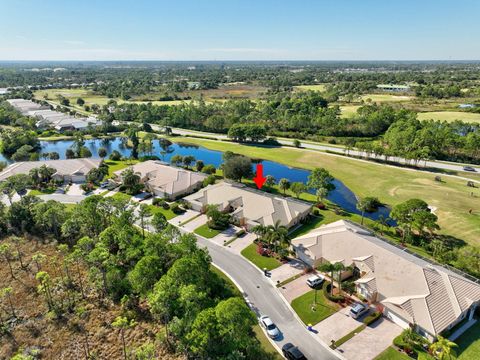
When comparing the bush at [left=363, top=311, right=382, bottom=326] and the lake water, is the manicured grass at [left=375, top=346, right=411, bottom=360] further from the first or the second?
the lake water

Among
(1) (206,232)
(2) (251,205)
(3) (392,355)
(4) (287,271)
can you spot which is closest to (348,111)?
Answer: (2) (251,205)

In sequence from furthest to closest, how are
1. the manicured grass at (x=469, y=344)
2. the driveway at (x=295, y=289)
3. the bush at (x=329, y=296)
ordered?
A: the driveway at (x=295, y=289) → the bush at (x=329, y=296) → the manicured grass at (x=469, y=344)

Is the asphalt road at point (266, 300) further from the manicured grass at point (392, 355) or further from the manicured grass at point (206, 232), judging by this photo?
the manicured grass at point (392, 355)

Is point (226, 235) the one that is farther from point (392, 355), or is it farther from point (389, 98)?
point (389, 98)

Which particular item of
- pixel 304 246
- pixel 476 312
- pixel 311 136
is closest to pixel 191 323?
pixel 304 246

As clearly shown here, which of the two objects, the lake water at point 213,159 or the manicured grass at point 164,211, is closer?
the manicured grass at point 164,211

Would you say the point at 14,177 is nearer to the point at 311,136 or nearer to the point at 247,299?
the point at 247,299

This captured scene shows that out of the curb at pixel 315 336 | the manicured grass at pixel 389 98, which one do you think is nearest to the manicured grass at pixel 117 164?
the curb at pixel 315 336

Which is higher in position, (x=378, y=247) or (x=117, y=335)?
(x=378, y=247)
